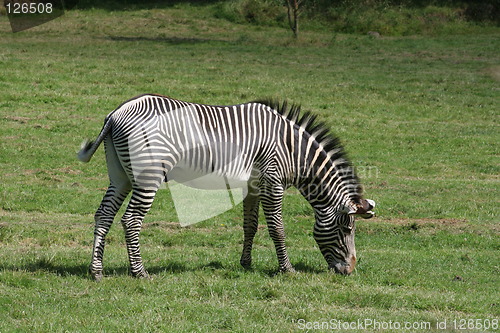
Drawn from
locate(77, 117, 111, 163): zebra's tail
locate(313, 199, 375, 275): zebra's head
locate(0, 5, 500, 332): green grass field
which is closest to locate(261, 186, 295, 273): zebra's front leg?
locate(0, 5, 500, 332): green grass field

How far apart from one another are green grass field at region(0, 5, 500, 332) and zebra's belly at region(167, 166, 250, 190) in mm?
1232

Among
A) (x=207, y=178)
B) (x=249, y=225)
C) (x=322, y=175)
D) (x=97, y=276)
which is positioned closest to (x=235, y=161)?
(x=207, y=178)

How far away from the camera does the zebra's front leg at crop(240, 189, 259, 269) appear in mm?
9945

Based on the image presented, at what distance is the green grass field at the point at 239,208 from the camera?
778 cm

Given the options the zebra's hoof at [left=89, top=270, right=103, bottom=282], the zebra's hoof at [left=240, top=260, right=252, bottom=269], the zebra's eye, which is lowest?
the zebra's hoof at [left=240, top=260, right=252, bottom=269]

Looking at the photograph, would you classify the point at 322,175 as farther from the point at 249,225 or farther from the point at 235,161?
the point at 249,225

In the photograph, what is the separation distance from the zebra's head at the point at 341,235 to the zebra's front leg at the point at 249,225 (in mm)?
1049

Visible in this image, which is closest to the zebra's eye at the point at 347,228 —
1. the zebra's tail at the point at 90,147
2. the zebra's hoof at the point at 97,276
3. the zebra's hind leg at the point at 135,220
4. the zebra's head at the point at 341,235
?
the zebra's head at the point at 341,235

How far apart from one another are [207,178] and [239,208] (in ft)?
16.4

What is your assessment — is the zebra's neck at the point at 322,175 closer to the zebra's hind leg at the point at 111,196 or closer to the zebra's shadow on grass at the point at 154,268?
the zebra's shadow on grass at the point at 154,268

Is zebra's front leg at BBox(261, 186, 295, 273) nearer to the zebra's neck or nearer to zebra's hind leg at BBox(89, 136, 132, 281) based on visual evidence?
the zebra's neck

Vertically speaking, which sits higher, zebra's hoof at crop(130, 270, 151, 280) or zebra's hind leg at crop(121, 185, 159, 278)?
zebra's hind leg at crop(121, 185, 159, 278)

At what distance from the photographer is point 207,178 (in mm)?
9445

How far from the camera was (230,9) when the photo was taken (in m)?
45.7
